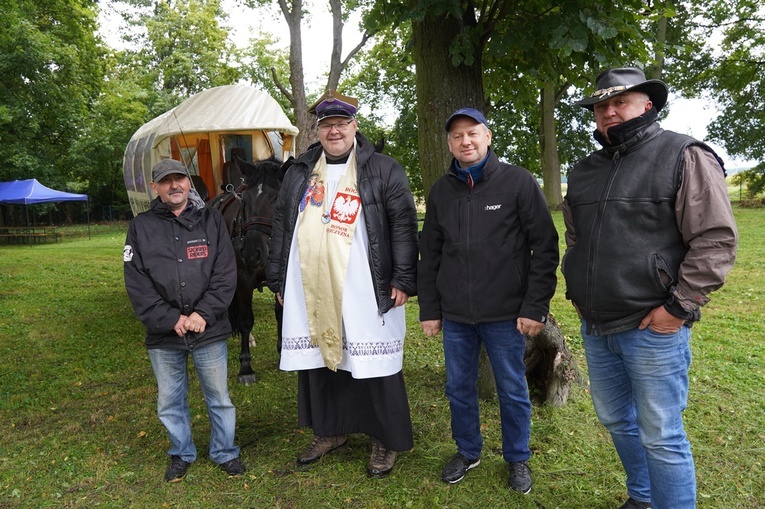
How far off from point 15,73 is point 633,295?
81.3 feet

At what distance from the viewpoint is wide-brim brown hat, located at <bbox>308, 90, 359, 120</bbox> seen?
10.8 ft

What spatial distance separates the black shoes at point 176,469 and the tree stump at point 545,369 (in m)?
2.23

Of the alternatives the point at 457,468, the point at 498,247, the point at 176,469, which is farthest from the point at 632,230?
the point at 176,469

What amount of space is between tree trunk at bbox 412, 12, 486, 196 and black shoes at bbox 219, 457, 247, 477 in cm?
234

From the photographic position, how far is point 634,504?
3.00 meters

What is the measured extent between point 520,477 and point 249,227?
308cm

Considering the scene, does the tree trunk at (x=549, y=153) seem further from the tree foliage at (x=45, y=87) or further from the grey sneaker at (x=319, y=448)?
the grey sneaker at (x=319, y=448)

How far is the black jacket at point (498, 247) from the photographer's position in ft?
9.93

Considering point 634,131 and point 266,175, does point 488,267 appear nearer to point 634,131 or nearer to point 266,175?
point 634,131

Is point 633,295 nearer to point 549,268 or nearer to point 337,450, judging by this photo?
point 549,268

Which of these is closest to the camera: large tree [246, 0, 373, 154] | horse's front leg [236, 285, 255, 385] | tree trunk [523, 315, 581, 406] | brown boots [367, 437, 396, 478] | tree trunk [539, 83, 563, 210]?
brown boots [367, 437, 396, 478]

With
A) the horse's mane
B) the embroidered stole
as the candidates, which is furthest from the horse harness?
the embroidered stole

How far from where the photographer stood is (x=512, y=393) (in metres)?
3.23

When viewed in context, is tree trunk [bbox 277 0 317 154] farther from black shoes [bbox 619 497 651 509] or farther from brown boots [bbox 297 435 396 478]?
black shoes [bbox 619 497 651 509]
